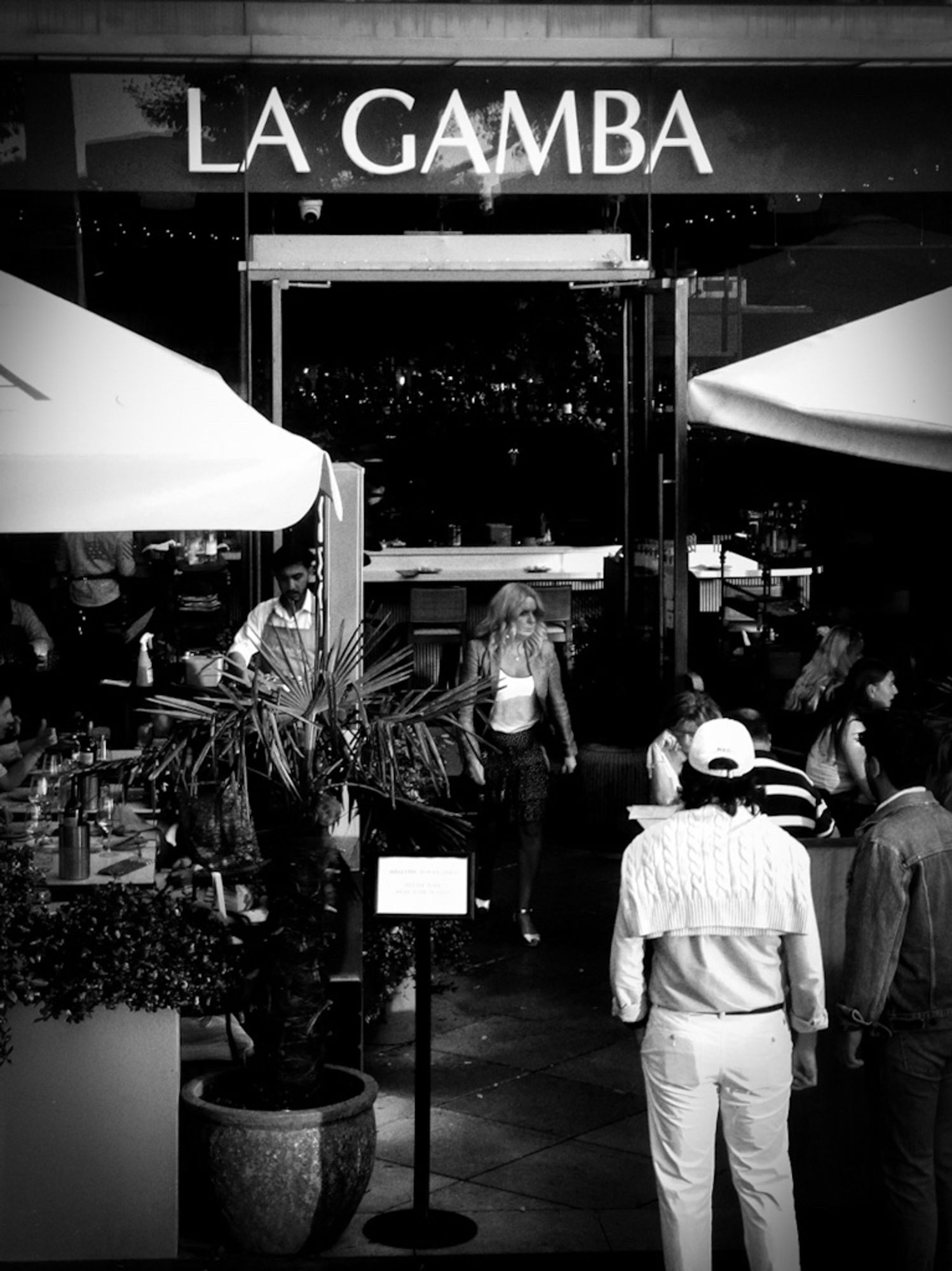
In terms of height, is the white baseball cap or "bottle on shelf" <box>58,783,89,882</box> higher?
the white baseball cap

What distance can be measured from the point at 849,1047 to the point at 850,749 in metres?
3.72

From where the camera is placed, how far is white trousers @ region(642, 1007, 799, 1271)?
17.5 feet

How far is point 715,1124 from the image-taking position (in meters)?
5.40

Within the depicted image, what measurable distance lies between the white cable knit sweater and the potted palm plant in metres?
1.17

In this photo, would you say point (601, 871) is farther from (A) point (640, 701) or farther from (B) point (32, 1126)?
(B) point (32, 1126)

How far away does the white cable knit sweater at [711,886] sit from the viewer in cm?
537

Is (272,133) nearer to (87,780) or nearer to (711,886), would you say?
(87,780)

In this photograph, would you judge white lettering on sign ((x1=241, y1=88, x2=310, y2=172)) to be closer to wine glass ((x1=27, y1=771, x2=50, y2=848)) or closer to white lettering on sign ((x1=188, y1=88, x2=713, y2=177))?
white lettering on sign ((x1=188, y1=88, x2=713, y2=177))

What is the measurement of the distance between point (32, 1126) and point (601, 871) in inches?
244

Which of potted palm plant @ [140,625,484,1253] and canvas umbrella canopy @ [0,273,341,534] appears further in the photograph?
canvas umbrella canopy @ [0,273,341,534]

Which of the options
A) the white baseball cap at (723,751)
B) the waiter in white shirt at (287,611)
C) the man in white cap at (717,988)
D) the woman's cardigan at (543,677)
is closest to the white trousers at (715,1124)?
the man in white cap at (717,988)

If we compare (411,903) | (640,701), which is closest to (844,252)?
(640,701)

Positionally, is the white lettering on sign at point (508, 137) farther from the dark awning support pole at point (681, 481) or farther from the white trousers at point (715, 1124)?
the white trousers at point (715, 1124)

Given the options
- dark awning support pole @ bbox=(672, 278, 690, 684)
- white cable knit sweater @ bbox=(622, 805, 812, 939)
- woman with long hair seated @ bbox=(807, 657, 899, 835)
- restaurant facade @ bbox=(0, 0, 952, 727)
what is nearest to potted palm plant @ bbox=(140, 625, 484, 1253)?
white cable knit sweater @ bbox=(622, 805, 812, 939)
